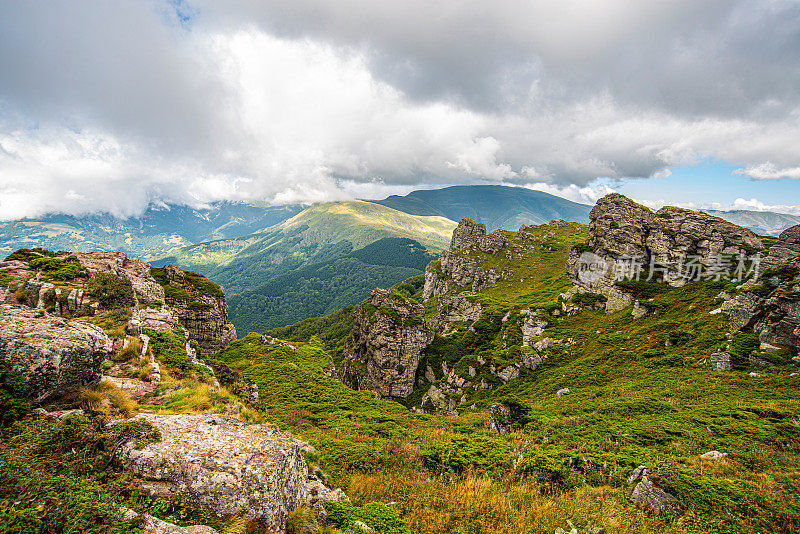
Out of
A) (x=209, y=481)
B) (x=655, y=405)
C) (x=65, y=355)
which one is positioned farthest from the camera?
(x=655, y=405)

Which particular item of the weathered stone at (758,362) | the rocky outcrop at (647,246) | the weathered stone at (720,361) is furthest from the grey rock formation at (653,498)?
the rocky outcrop at (647,246)

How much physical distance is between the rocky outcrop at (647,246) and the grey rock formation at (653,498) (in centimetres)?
4091

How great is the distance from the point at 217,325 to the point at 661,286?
61016mm

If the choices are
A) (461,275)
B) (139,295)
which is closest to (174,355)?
(139,295)

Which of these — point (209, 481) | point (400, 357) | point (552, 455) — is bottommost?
point (400, 357)

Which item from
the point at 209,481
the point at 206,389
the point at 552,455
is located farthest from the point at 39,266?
the point at 552,455

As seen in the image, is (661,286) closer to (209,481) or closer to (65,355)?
(209,481)

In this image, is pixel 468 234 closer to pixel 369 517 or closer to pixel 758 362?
pixel 758 362

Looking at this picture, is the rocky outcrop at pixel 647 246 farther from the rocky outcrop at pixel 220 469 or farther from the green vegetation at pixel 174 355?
the green vegetation at pixel 174 355

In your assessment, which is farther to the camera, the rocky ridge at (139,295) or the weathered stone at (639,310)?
the weathered stone at (639,310)

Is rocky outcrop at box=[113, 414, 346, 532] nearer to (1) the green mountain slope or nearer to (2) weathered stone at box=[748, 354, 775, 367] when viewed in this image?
(1) the green mountain slope

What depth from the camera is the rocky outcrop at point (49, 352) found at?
294 inches

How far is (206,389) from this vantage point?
1398 cm

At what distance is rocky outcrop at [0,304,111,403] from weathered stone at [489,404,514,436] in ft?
71.6
